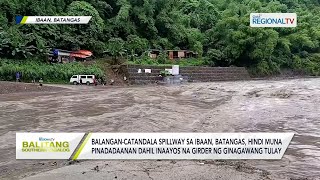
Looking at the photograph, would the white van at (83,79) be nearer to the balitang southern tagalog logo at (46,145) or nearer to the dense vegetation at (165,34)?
the dense vegetation at (165,34)

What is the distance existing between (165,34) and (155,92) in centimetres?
2241

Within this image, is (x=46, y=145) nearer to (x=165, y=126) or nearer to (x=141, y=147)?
(x=141, y=147)

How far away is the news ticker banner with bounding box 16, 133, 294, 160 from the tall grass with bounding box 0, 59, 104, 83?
22.1 meters

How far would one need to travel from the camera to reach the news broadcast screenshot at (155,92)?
6.66 meters

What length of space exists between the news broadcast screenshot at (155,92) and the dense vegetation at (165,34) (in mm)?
133

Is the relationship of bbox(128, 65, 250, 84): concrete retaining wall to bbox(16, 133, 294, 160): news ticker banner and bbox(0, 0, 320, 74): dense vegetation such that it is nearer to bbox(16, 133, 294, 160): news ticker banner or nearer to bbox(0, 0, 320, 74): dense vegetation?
bbox(0, 0, 320, 74): dense vegetation

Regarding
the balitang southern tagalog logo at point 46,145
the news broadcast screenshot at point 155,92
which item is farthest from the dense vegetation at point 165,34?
the balitang southern tagalog logo at point 46,145

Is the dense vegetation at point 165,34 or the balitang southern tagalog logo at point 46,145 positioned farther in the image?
the dense vegetation at point 165,34

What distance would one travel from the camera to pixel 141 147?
6.72 meters

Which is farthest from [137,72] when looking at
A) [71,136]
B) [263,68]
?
[71,136]

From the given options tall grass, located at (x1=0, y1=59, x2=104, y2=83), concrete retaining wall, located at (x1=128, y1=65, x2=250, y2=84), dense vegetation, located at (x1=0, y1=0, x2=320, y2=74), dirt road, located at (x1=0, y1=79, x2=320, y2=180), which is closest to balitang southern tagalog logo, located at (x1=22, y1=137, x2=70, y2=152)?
dirt road, located at (x1=0, y1=79, x2=320, y2=180)

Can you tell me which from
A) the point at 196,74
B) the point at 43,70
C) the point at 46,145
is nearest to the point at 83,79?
the point at 43,70

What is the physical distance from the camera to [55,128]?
1094 cm

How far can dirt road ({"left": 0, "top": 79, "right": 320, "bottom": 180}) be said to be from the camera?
6.24 m
